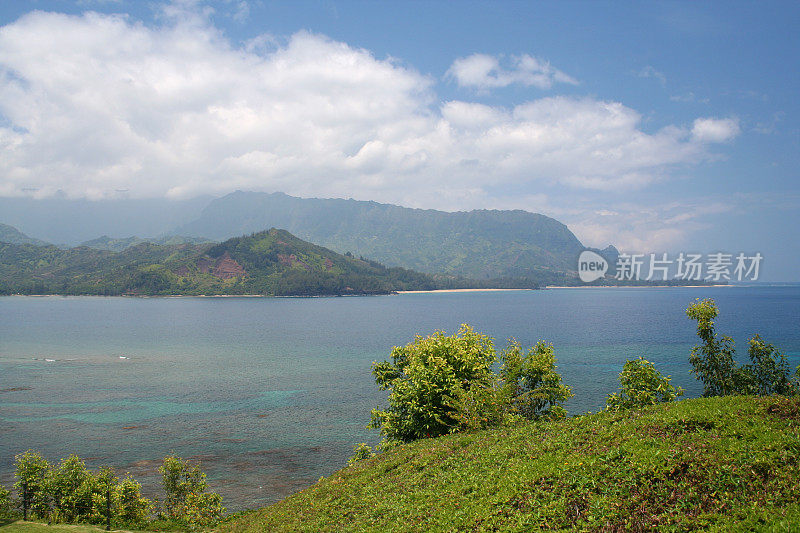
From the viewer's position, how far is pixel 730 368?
126 feet

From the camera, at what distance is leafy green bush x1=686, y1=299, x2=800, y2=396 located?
35281 mm

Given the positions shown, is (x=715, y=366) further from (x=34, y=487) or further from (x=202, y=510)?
(x=34, y=487)

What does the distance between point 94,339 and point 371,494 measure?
141 m

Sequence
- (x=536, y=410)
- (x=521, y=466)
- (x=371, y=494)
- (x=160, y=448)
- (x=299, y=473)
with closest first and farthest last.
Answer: (x=521, y=466), (x=371, y=494), (x=536, y=410), (x=299, y=473), (x=160, y=448)

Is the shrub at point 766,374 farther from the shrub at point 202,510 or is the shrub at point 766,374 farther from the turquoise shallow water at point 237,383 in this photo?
the shrub at point 202,510

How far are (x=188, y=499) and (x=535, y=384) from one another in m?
27.6

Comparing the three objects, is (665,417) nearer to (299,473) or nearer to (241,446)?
(299,473)

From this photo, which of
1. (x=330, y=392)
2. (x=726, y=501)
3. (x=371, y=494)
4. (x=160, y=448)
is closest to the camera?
(x=726, y=501)

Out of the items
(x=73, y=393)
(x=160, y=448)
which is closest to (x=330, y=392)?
(x=160, y=448)

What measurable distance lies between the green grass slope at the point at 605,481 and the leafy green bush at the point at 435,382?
9757 mm

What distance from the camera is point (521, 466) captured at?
53.8 feet

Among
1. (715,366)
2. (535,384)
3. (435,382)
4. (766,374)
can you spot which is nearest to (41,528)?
(435,382)

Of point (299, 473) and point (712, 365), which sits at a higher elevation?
point (712, 365)

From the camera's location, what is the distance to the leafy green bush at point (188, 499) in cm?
3108
